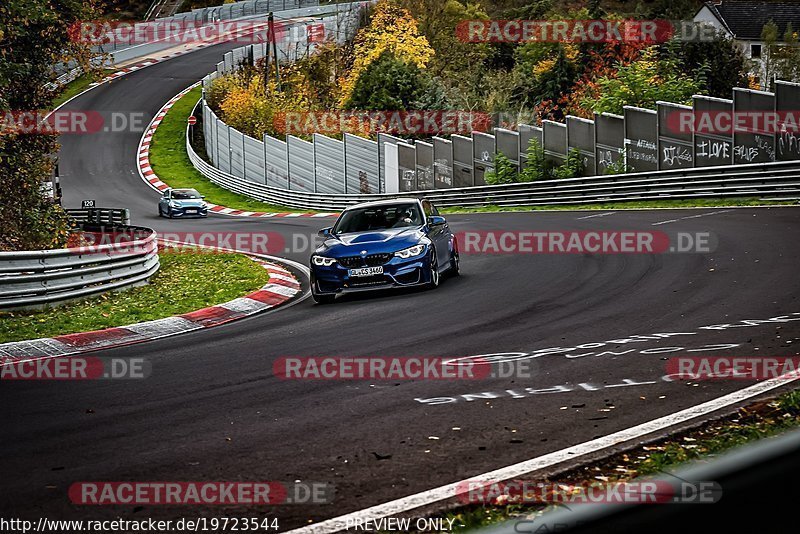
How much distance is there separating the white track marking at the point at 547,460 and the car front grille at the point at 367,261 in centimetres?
764

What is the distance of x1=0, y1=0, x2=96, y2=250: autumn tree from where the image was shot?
706 inches

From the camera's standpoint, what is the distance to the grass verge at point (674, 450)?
4.56 meters

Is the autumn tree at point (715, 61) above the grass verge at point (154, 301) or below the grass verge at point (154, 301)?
above

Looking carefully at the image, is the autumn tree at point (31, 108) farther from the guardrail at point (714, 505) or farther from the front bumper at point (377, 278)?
the guardrail at point (714, 505)

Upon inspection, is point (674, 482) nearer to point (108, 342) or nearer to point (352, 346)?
point (352, 346)

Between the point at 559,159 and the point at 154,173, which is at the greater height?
the point at 559,159

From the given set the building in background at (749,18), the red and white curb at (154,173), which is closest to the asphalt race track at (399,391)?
the red and white curb at (154,173)

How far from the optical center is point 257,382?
8.44m

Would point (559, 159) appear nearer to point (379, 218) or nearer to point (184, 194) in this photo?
point (184, 194)

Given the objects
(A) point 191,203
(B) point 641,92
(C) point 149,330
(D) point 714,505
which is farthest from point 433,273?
(A) point 191,203

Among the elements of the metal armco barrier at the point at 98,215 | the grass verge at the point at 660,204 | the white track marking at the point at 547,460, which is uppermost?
the white track marking at the point at 547,460

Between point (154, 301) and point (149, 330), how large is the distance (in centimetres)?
232

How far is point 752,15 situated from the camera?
101m

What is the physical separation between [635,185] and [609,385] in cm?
2342
